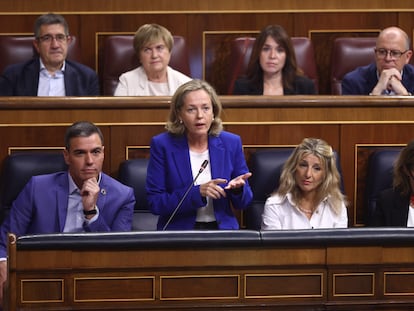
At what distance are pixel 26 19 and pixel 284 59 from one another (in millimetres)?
712

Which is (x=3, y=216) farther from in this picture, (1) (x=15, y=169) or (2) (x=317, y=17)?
(2) (x=317, y=17)

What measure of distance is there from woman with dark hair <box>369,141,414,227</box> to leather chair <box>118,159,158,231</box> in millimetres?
443

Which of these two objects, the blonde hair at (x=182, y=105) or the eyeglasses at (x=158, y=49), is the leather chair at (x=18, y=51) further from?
the blonde hair at (x=182, y=105)

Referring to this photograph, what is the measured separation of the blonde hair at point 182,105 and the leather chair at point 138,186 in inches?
4.6

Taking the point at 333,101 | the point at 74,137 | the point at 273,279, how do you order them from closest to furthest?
the point at 273,279 → the point at 74,137 → the point at 333,101

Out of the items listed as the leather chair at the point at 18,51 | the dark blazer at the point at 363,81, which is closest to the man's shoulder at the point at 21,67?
the leather chair at the point at 18,51

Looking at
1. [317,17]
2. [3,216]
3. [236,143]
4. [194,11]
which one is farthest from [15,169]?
[317,17]

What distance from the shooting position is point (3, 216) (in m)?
1.96

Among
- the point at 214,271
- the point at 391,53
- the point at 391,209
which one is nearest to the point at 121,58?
the point at 391,53

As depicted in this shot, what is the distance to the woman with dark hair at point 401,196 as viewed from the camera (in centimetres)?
195

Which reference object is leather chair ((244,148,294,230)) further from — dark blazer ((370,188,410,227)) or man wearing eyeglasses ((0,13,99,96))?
man wearing eyeglasses ((0,13,99,96))

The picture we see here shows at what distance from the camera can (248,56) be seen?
2533 mm

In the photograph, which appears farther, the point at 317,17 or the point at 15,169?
the point at 317,17

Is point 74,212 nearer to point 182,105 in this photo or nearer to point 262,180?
point 182,105
